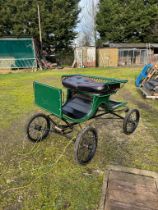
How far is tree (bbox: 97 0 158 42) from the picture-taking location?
28094 mm

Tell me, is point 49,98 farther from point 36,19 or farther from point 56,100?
point 36,19

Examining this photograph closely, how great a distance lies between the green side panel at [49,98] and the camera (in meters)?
3.50

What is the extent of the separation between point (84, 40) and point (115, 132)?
111 ft

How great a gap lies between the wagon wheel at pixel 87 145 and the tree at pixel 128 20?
89.5 feet

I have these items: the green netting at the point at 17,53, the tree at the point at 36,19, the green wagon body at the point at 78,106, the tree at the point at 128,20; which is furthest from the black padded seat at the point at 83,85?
the tree at the point at 128,20

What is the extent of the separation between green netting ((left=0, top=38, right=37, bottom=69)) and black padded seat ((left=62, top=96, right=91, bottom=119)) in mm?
15175

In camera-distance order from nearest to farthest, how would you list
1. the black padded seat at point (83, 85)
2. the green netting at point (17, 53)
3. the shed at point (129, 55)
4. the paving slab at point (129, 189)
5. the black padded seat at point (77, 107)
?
1. the paving slab at point (129, 189)
2. the black padded seat at point (83, 85)
3. the black padded seat at point (77, 107)
4. the green netting at point (17, 53)
5. the shed at point (129, 55)

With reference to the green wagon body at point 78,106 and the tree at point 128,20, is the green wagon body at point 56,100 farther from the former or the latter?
the tree at point 128,20

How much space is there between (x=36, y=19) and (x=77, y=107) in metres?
23.8

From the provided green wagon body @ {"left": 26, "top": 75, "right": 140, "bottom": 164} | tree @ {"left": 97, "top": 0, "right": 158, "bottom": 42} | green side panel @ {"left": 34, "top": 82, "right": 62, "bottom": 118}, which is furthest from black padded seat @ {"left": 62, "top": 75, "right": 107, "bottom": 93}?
tree @ {"left": 97, "top": 0, "right": 158, "bottom": 42}

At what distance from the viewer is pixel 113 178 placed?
3.24 m

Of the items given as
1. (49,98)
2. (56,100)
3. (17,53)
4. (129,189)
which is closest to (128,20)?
(17,53)

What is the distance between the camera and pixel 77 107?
13.9 feet

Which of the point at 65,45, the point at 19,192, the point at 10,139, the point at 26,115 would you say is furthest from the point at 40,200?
the point at 65,45
